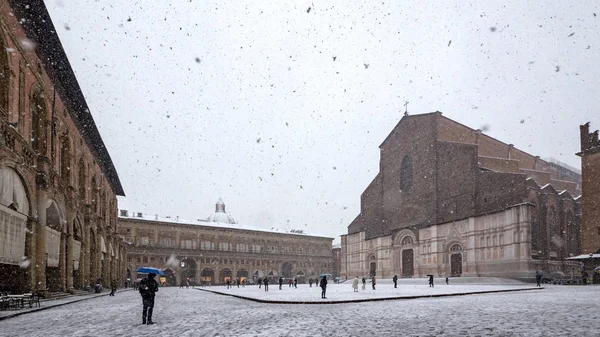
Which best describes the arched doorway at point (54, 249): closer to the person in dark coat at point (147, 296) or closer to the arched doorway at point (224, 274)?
the person in dark coat at point (147, 296)

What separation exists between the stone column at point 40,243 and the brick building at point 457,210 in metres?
32.5

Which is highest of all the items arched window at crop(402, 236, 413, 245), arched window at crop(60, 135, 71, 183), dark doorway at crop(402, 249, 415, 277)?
arched window at crop(60, 135, 71, 183)

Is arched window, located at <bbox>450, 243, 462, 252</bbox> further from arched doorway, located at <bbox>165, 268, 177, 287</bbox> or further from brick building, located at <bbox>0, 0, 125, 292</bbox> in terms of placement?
arched doorway, located at <bbox>165, 268, 177, 287</bbox>

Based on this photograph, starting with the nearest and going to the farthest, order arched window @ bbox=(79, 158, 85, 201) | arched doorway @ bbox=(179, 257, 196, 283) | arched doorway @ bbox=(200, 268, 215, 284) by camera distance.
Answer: arched window @ bbox=(79, 158, 85, 201)
arched doorway @ bbox=(179, 257, 196, 283)
arched doorway @ bbox=(200, 268, 215, 284)

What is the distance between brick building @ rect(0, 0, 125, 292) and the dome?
68.9 metres

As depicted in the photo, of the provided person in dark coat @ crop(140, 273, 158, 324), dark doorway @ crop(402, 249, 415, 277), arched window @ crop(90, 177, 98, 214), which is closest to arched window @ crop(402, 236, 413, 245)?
dark doorway @ crop(402, 249, 415, 277)

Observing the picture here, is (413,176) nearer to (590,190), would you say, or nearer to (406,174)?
(406,174)

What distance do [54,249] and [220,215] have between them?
81523mm

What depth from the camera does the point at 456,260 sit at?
150ft

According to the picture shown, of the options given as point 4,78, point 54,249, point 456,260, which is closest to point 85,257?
point 54,249

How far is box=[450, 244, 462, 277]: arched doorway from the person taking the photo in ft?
148

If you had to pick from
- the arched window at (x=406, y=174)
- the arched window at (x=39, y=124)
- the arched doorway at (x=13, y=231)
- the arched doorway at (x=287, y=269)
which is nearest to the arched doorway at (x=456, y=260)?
the arched window at (x=406, y=174)

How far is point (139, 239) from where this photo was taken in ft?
232

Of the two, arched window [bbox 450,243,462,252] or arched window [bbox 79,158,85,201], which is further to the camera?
arched window [bbox 450,243,462,252]
